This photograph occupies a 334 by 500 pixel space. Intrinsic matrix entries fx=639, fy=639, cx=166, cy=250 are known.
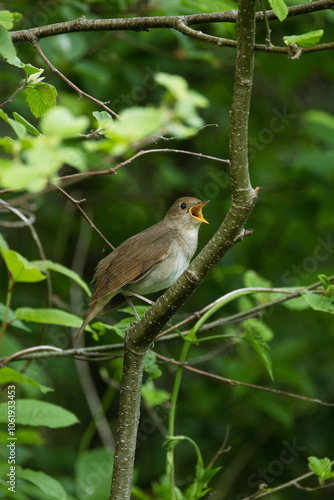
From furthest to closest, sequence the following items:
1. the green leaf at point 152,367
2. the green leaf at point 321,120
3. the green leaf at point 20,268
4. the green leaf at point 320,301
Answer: the green leaf at point 321,120, the green leaf at point 152,367, the green leaf at point 320,301, the green leaf at point 20,268

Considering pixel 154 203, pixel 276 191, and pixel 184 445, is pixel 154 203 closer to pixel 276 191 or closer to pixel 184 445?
pixel 276 191

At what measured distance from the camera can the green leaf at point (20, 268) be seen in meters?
2.41

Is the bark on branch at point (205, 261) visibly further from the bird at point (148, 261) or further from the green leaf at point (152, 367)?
the bird at point (148, 261)

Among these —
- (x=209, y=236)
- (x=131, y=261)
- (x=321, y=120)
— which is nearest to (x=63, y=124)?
(x=131, y=261)

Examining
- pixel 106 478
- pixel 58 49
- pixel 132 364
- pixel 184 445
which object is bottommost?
pixel 184 445

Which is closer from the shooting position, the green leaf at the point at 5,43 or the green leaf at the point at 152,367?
the green leaf at the point at 5,43

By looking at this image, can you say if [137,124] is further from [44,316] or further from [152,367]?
[152,367]

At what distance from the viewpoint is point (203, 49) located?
6.36m

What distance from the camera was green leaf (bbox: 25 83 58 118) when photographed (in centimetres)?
230

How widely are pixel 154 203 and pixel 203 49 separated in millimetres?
1773

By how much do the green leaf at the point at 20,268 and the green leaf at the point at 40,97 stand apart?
1.77 ft

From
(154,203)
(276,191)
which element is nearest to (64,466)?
(154,203)

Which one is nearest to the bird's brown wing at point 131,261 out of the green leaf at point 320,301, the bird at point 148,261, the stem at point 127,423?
the bird at point 148,261

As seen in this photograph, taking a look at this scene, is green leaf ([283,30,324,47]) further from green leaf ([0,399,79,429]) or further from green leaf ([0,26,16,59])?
green leaf ([0,399,79,429])
